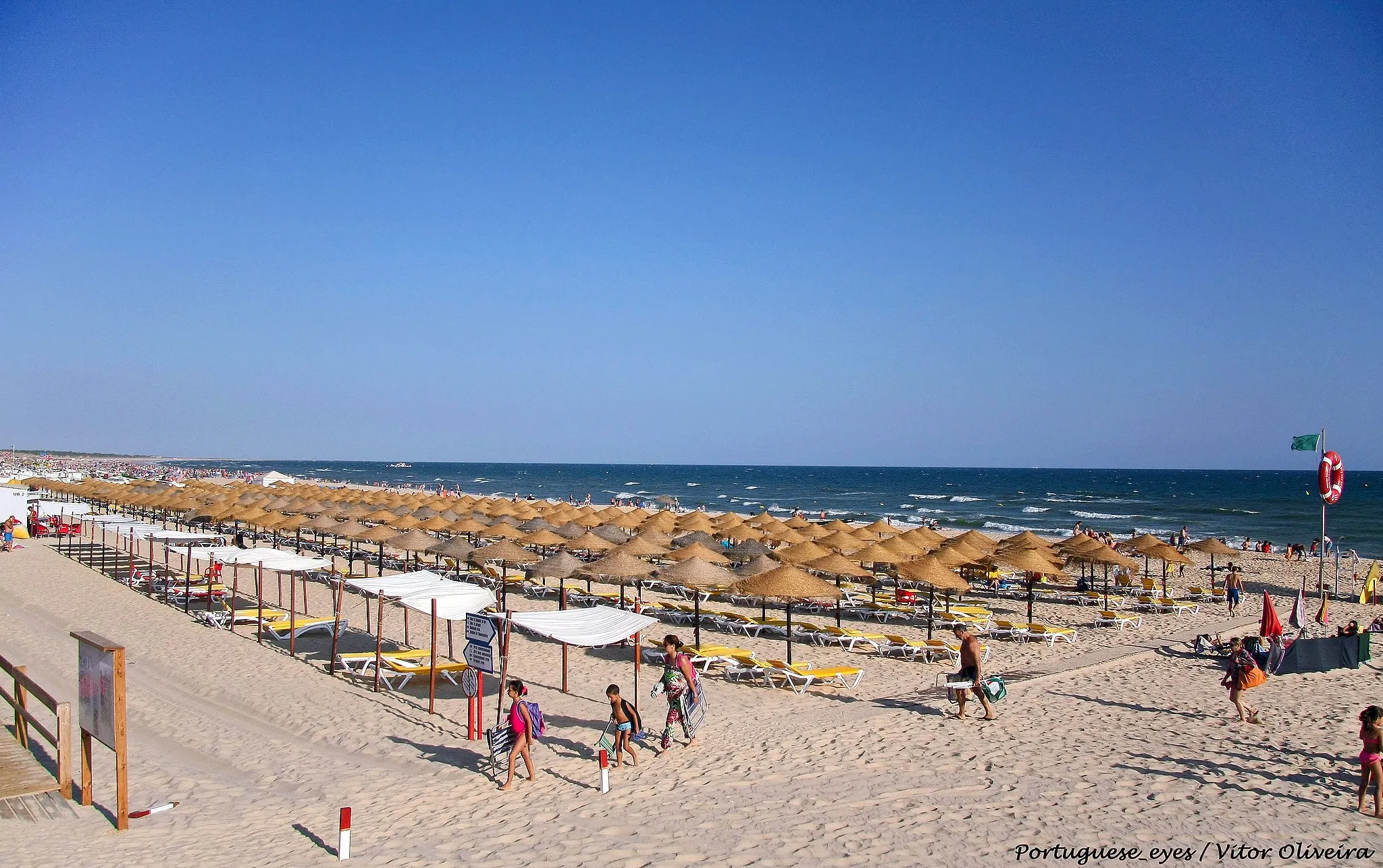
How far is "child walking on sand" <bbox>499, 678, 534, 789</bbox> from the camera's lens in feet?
24.8

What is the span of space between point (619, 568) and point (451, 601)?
10.3 feet

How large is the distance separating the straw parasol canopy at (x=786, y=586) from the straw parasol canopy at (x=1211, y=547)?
12.4 m

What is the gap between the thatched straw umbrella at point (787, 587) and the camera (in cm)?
1225

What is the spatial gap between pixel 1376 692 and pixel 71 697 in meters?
16.9

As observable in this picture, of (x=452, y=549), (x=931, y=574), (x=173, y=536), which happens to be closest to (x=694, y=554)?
(x=931, y=574)

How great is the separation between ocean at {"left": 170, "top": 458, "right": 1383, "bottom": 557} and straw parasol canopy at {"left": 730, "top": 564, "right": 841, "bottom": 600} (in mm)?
25683

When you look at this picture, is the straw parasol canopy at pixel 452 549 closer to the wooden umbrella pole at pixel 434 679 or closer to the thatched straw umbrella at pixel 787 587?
the wooden umbrella pole at pixel 434 679

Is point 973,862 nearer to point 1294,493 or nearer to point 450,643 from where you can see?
point 450,643

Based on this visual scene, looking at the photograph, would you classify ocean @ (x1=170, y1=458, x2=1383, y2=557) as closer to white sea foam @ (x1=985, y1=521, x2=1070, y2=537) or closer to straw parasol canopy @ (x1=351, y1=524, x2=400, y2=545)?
white sea foam @ (x1=985, y1=521, x2=1070, y2=537)

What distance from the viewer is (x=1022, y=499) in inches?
2832

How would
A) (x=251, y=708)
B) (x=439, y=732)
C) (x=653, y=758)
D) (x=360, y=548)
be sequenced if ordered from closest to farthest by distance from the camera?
(x=653, y=758)
(x=439, y=732)
(x=251, y=708)
(x=360, y=548)

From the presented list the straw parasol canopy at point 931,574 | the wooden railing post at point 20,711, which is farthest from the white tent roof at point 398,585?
the straw parasol canopy at point 931,574

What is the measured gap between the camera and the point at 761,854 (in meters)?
6.00

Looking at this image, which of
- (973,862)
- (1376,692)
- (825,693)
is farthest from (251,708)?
(1376,692)
